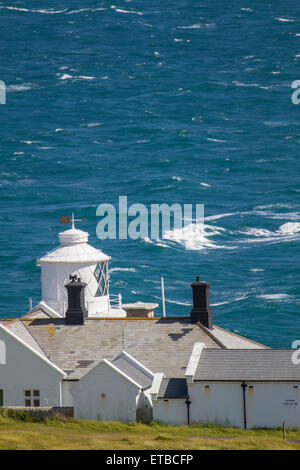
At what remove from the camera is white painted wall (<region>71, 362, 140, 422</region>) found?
4556 centimetres

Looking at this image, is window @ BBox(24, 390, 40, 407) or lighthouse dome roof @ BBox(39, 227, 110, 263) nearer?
window @ BBox(24, 390, 40, 407)

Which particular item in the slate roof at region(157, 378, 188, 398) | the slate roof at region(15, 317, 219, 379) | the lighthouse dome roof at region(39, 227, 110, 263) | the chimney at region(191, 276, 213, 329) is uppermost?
the lighthouse dome roof at region(39, 227, 110, 263)

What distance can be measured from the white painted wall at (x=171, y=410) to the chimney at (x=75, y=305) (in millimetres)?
7918

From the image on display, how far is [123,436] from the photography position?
42500 millimetres

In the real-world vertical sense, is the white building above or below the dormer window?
below

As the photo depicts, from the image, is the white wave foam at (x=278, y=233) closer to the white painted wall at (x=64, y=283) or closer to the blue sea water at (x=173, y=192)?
the blue sea water at (x=173, y=192)

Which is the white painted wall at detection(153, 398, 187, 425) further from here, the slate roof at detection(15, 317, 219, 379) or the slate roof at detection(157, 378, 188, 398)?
the slate roof at detection(15, 317, 219, 379)

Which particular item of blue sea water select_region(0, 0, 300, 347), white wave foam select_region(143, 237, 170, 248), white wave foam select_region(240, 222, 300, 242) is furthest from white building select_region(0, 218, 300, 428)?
white wave foam select_region(240, 222, 300, 242)

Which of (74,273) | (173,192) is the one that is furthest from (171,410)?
(173,192)

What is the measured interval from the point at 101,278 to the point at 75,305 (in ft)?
18.6

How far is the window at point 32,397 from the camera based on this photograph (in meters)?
47.9

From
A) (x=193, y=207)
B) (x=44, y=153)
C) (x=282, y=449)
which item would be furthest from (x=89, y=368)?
(x=44, y=153)

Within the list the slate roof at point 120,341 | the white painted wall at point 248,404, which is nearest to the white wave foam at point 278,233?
the slate roof at point 120,341

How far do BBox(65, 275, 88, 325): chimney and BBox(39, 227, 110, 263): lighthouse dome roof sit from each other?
430 cm
